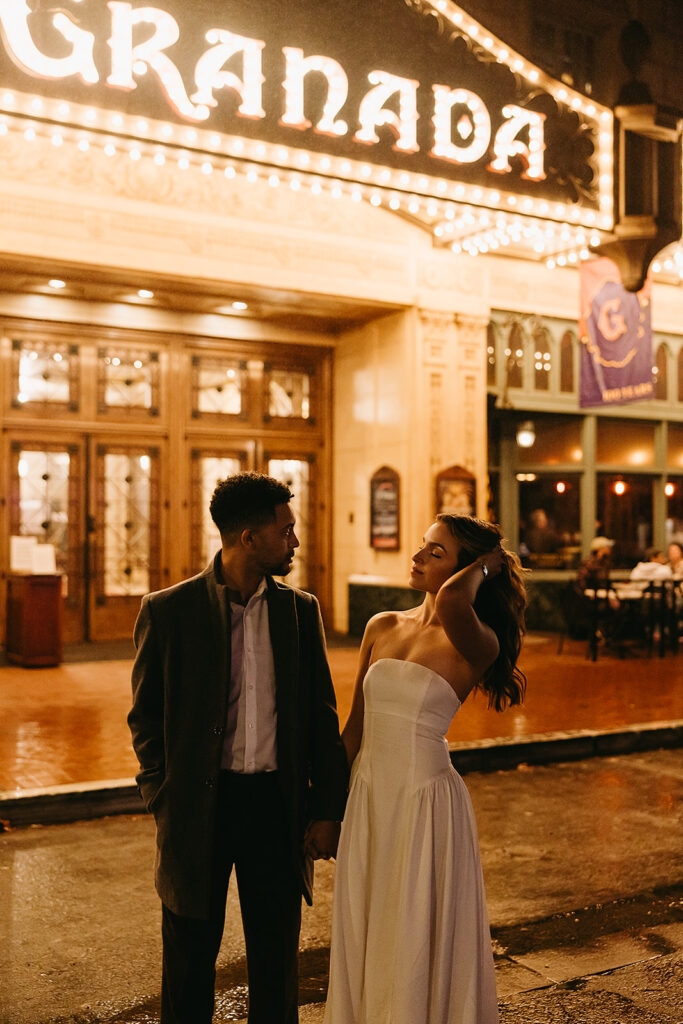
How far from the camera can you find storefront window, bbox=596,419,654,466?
15945 mm

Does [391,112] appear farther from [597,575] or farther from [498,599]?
[498,599]

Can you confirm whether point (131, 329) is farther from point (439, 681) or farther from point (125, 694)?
point (439, 681)

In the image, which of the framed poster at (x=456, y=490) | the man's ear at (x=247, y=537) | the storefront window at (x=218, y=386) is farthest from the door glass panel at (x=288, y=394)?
the man's ear at (x=247, y=537)

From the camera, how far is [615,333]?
13.4 metres

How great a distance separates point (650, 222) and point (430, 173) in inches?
108

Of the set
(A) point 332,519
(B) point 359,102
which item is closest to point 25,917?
(B) point 359,102

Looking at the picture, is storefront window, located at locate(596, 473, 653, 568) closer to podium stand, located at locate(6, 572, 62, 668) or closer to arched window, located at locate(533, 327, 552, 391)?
arched window, located at locate(533, 327, 552, 391)

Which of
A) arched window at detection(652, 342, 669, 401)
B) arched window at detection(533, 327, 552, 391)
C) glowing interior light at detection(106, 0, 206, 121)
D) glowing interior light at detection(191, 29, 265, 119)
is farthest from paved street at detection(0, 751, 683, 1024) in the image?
arched window at detection(652, 342, 669, 401)

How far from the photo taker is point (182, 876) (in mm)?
2801

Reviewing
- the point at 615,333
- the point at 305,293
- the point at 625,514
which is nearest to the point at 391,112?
the point at 305,293

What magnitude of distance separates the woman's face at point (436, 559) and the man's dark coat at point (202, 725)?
0.40 metres

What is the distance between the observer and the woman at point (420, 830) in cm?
287

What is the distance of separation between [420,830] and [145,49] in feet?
22.7

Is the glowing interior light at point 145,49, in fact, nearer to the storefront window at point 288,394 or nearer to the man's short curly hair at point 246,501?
the man's short curly hair at point 246,501
